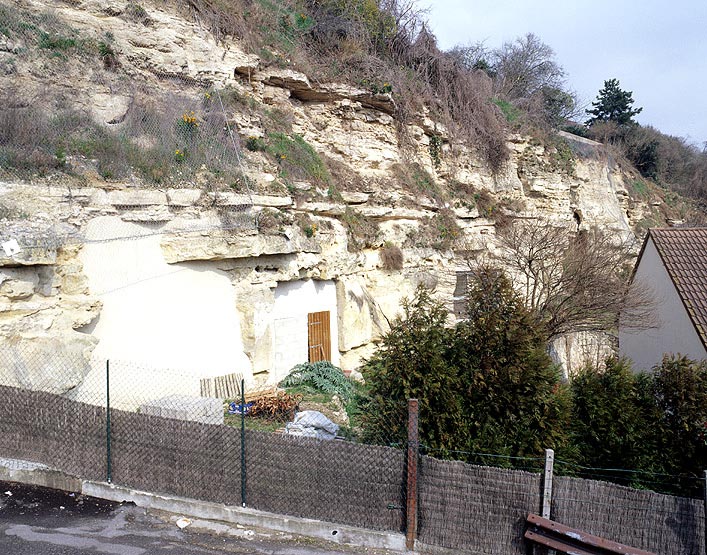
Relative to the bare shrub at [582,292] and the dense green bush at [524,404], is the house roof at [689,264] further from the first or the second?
the dense green bush at [524,404]

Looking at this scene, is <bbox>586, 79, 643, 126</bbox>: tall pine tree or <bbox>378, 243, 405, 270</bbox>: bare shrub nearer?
<bbox>378, 243, 405, 270</bbox>: bare shrub

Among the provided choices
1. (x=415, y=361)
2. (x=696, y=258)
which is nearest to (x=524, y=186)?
(x=696, y=258)

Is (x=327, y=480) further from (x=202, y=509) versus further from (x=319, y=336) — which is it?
(x=319, y=336)

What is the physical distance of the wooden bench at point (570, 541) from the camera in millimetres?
5668

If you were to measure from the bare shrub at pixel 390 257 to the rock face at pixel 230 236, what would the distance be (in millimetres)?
48

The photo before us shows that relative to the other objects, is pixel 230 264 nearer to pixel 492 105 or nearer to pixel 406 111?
pixel 406 111

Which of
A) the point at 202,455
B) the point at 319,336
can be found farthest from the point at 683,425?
the point at 319,336

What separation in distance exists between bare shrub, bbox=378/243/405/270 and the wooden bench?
37.9 feet

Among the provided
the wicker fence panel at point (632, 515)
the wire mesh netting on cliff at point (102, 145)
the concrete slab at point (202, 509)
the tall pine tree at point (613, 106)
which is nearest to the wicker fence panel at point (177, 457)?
the concrete slab at point (202, 509)

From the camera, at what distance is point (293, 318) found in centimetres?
1389

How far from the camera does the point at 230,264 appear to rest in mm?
12469

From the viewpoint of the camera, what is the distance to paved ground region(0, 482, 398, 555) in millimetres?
6125

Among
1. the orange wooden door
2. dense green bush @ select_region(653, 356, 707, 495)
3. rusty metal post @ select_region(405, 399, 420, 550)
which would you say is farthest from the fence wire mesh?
the orange wooden door

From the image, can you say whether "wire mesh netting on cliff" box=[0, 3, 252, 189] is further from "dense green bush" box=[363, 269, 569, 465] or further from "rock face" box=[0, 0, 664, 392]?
"dense green bush" box=[363, 269, 569, 465]
